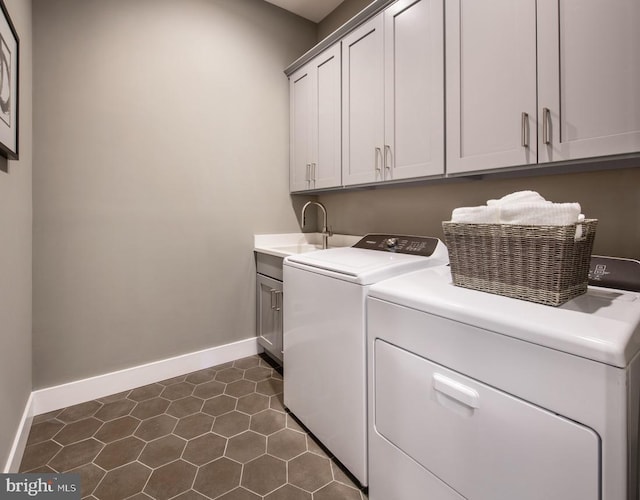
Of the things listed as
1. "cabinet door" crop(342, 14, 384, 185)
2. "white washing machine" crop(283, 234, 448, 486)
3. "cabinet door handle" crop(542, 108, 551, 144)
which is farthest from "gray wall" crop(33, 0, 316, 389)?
"cabinet door handle" crop(542, 108, 551, 144)

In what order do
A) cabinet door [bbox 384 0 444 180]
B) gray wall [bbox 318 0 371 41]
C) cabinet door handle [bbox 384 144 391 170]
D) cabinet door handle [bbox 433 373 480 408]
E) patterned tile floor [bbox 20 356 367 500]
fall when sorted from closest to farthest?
cabinet door handle [bbox 433 373 480 408] → patterned tile floor [bbox 20 356 367 500] → cabinet door [bbox 384 0 444 180] → cabinet door handle [bbox 384 144 391 170] → gray wall [bbox 318 0 371 41]

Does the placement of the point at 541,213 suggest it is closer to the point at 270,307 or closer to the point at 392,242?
the point at 392,242

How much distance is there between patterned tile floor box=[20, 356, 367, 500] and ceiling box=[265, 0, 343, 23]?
2.90 meters

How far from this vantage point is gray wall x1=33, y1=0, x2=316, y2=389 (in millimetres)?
1836

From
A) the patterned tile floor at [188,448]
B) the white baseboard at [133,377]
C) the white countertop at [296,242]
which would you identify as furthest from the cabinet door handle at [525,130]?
the white baseboard at [133,377]

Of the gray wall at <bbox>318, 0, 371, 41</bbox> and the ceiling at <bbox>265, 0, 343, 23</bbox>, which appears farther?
the ceiling at <bbox>265, 0, 343, 23</bbox>

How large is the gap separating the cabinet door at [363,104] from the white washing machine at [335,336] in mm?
515

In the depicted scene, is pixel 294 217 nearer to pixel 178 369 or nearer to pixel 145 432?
pixel 178 369

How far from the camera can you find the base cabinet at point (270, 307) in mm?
2250

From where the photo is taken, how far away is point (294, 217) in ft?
9.23

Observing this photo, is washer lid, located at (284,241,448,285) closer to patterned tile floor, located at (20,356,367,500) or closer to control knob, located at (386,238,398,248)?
control knob, located at (386,238,398,248)

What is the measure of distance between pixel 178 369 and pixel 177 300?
49 cm

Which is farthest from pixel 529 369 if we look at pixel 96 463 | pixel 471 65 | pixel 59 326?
pixel 59 326

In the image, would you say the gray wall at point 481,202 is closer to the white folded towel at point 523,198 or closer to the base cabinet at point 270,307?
the white folded towel at point 523,198
